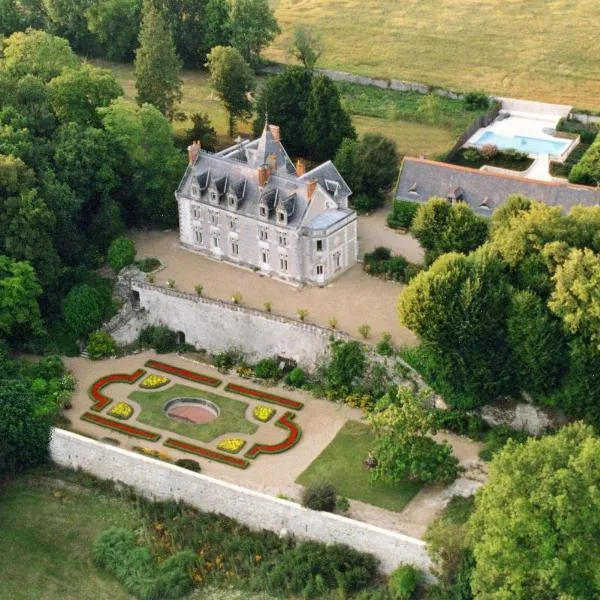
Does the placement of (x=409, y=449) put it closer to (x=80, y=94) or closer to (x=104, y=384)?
(x=104, y=384)

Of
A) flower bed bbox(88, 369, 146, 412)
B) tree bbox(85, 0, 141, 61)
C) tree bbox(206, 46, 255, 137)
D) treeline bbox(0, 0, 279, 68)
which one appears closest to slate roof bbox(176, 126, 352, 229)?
flower bed bbox(88, 369, 146, 412)

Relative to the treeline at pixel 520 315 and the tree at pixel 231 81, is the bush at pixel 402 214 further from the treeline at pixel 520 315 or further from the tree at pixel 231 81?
the tree at pixel 231 81

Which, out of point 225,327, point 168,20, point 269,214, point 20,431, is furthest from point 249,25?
point 20,431

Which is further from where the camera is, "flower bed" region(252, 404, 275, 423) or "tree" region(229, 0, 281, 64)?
"tree" region(229, 0, 281, 64)

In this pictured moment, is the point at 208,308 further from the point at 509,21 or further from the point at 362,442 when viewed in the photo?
the point at 509,21

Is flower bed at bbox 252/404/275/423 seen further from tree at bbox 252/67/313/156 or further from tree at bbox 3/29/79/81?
tree at bbox 3/29/79/81

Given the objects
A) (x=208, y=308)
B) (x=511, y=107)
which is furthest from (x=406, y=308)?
(x=511, y=107)
